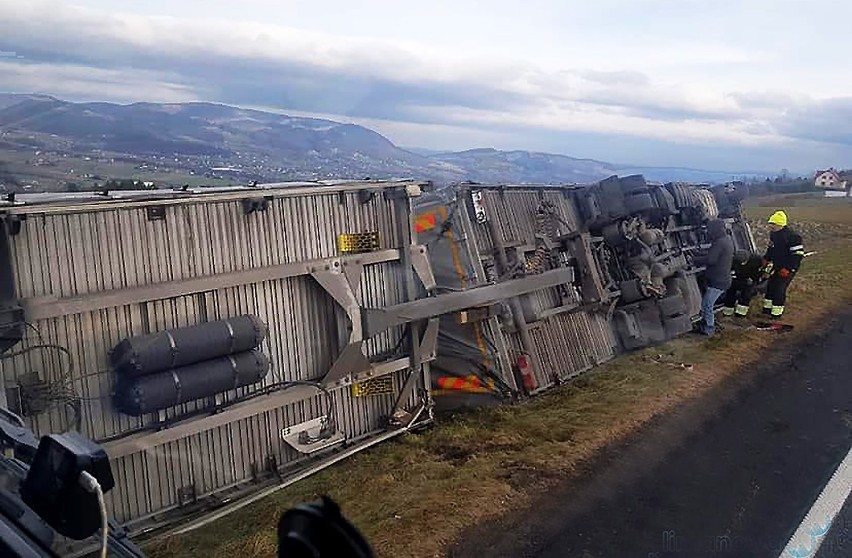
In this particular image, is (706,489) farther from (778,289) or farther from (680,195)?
(680,195)

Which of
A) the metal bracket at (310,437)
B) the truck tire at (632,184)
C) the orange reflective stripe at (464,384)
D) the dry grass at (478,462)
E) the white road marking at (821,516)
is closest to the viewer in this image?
the white road marking at (821,516)

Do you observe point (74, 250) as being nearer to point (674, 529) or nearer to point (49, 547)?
point (49, 547)

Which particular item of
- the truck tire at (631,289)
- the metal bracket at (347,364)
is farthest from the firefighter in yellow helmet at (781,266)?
the metal bracket at (347,364)

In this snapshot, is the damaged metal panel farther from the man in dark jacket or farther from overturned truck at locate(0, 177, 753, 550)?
the man in dark jacket

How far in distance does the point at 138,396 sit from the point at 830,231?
29.9 meters

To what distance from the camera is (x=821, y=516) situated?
6.29 metres

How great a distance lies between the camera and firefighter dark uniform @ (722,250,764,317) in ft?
44.9

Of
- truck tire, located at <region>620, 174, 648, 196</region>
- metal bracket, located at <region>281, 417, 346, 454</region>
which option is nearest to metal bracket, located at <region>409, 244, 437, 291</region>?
metal bracket, located at <region>281, 417, 346, 454</region>

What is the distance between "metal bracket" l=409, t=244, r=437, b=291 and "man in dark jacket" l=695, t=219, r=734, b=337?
20.5ft

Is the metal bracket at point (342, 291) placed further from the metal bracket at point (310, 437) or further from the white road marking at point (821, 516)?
the white road marking at point (821, 516)

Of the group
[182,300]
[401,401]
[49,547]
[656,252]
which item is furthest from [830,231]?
[49,547]

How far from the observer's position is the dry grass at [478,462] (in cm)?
590

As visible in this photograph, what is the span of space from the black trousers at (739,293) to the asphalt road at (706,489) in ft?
14.0

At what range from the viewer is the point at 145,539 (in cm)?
588
